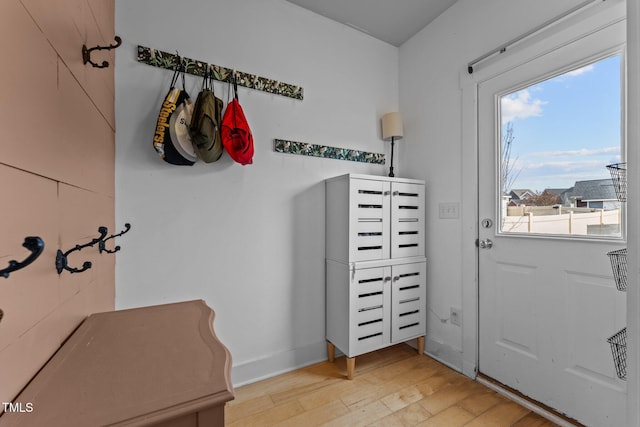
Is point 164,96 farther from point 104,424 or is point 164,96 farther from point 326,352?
point 326,352

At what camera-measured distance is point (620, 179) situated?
127 cm

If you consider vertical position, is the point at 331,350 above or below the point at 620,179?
below

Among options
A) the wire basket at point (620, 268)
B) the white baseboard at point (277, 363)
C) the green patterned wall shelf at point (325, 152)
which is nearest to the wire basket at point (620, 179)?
the wire basket at point (620, 268)

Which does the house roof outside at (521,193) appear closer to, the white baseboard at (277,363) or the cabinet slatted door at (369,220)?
the cabinet slatted door at (369,220)

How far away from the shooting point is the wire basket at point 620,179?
126 cm

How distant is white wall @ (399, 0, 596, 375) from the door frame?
11 mm

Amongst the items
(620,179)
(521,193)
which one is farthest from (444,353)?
(620,179)

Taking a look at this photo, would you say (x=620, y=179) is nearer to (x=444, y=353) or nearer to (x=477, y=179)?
(x=477, y=179)

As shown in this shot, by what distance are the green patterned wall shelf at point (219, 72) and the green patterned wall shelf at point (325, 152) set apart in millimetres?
363

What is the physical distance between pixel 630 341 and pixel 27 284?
1.61 metres

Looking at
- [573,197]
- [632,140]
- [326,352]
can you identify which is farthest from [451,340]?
[632,140]

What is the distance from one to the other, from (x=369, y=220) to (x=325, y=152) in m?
0.65

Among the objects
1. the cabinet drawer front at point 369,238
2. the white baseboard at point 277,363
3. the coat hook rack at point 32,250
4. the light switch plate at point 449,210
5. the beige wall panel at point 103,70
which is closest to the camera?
the coat hook rack at point 32,250

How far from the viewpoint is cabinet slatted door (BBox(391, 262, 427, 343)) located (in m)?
2.04
